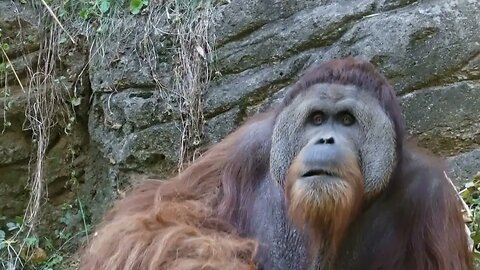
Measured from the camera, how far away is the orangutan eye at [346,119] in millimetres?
2760

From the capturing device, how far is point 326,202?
258 cm

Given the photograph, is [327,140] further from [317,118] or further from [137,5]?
[137,5]

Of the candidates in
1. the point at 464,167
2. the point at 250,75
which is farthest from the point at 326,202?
the point at 250,75

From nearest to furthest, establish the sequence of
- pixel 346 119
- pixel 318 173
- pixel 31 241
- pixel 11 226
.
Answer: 1. pixel 318 173
2. pixel 346 119
3. pixel 31 241
4. pixel 11 226

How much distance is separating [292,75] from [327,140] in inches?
54.7

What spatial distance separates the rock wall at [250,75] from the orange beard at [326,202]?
1.16 m

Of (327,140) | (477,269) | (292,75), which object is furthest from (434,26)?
(327,140)

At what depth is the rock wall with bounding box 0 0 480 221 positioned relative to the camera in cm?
378

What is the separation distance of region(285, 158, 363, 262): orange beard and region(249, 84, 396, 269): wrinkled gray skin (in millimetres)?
50

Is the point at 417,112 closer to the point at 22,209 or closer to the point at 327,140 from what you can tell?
the point at 327,140

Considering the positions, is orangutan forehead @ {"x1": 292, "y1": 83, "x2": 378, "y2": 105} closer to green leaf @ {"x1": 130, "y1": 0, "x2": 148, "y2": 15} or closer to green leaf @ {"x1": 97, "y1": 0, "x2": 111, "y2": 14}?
green leaf @ {"x1": 130, "y1": 0, "x2": 148, "y2": 15}

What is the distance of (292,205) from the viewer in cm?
267

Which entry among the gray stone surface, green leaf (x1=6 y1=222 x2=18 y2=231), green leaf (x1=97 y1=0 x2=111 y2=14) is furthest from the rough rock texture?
the gray stone surface

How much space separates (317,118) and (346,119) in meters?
0.09
